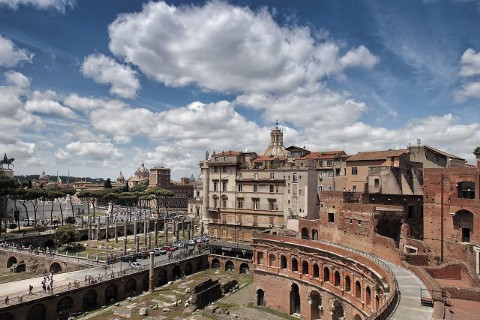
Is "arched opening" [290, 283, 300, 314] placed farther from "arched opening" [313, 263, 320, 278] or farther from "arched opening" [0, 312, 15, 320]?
"arched opening" [0, 312, 15, 320]

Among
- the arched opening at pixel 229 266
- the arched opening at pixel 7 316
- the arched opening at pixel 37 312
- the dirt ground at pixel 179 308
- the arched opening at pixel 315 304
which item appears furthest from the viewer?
the arched opening at pixel 229 266

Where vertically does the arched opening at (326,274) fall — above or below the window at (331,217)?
below

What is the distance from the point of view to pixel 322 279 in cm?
3725

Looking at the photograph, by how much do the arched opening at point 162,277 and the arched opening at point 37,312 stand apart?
15.5 meters

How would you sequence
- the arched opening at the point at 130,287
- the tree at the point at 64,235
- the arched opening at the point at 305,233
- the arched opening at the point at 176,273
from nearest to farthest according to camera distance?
1. the arched opening at the point at 130,287
2. the arched opening at the point at 305,233
3. the arched opening at the point at 176,273
4. the tree at the point at 64,235

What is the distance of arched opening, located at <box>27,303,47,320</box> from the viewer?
34.1 metres

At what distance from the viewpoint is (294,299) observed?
1635 inches

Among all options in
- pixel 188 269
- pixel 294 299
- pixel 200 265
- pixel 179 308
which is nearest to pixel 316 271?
pixel 294 299

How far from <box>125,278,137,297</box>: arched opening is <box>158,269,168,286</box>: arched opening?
4394 millimetres

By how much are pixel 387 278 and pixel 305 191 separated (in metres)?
31.1

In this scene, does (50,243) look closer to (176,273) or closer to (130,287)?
(176,273)

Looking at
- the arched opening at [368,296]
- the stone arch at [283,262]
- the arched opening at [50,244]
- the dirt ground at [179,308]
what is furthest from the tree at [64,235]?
the arched opening at [368,296]

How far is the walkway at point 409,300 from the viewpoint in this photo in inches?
734

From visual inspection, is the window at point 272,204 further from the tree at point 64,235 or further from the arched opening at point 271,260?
the tree at point 64,235
